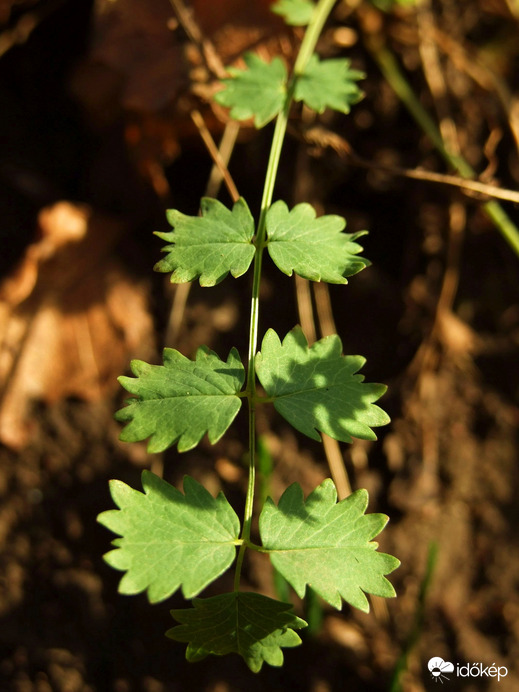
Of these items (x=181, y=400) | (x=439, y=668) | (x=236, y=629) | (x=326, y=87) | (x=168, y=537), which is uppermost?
(x=326, y=87)

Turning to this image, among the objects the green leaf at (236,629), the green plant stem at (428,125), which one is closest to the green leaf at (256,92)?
the green plant stem at (428,125)

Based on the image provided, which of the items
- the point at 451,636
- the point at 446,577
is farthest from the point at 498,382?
the point at 451,636

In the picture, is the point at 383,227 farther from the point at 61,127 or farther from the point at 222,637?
the point at 222,637

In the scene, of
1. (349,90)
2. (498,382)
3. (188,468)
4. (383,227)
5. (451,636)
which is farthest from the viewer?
(383,227)

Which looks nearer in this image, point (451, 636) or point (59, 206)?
point (451, 636)

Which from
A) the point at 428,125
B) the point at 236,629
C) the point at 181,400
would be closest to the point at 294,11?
the point at 428,125

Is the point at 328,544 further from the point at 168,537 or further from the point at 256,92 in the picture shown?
the point at 256,92
